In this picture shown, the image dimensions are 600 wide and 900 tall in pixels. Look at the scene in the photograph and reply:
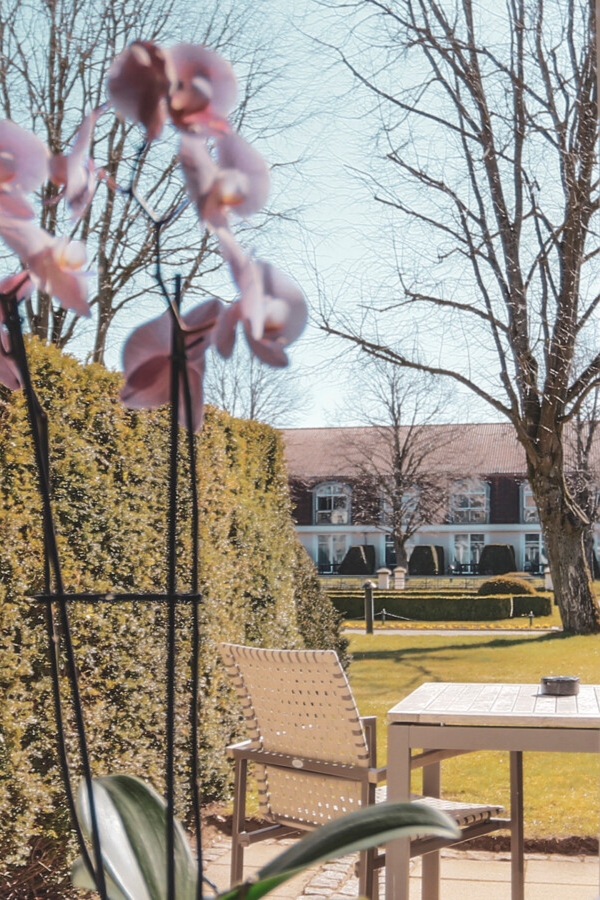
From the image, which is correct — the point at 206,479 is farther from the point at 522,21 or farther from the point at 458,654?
the point at 522,21

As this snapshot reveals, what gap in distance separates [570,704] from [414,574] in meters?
30.1

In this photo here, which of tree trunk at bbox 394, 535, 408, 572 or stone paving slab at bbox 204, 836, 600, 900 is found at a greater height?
tree trunk at bbox 394, 535, 408, 572

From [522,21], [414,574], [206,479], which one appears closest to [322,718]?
[206,479]

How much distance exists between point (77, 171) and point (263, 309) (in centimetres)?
15

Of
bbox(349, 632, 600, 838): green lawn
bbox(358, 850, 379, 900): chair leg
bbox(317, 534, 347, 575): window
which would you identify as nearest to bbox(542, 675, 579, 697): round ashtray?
bbox(358, 850, 379, 900): chair leg

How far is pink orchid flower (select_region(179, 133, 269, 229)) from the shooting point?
534 mm

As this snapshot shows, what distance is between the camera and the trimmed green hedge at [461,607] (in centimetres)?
1633

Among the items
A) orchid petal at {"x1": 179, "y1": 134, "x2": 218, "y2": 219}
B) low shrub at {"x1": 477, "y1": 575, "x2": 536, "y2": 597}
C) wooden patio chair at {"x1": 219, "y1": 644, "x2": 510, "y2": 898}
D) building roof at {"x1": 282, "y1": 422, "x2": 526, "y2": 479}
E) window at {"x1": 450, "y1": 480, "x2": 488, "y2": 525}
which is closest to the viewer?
orchid petal at {"x1": 179, "y1": 134, "x2": 218, "y2": 219}

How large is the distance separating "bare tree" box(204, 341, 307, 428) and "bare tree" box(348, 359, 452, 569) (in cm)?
307

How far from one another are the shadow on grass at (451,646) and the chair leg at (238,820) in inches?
286

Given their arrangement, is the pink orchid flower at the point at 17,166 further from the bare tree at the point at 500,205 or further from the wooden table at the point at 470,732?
the bare tree at the point at 500,205

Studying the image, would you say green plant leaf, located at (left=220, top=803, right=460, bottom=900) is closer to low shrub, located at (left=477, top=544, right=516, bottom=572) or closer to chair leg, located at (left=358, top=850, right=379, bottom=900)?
chair leg, located at (left=358, top=850, right=379, bottom=900)

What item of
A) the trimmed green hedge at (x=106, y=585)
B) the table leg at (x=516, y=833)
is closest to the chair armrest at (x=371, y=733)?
the table leg at (x=516, y=833)

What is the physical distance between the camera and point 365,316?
1180cm
